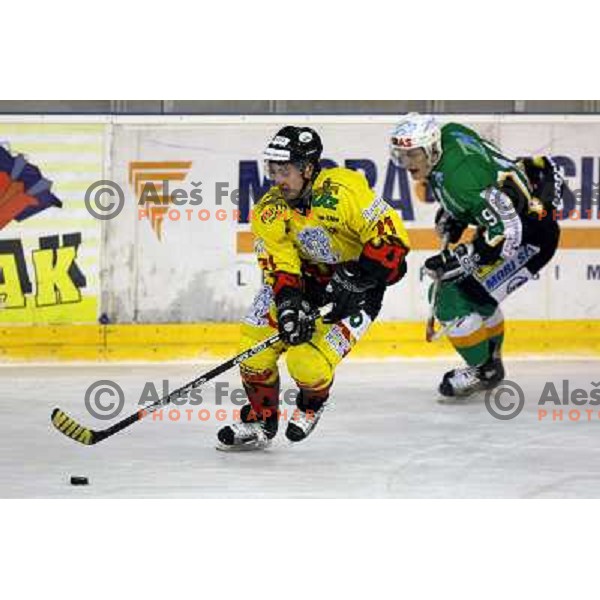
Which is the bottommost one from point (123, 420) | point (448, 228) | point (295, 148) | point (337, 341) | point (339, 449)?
point (339, 449)

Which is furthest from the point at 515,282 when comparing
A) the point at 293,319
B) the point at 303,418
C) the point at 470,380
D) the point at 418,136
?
the point at 293,319

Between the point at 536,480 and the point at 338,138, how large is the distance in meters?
3.14

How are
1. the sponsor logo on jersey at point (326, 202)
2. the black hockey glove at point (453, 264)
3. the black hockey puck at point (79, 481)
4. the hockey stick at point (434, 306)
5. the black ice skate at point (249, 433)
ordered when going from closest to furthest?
the black hockey puck at point (79, 481)
the sponsor logo on jersey at point (326, 202)
the black ice skate at point (249, 433)
the black hockey glove at point (453, 264)
the hockey stick at point (434, 306)

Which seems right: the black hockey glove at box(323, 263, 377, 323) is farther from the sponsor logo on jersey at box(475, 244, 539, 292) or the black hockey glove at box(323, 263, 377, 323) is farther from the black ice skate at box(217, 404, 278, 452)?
the sponsor logo on jersey at box(475, 244, 539, 292)

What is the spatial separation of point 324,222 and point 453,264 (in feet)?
4.21

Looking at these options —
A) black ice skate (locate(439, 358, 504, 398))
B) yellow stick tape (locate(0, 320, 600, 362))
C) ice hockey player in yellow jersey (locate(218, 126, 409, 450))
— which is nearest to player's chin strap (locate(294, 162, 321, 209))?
ice hockey player in yellow jersey (locate(218, 126, 409, 450))

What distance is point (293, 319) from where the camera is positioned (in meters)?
5.51

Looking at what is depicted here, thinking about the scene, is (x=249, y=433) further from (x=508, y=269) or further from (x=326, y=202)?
(x=508, y=269)

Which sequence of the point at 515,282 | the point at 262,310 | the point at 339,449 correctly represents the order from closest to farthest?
the point at 262,310, the point at 339,449, the point at 515,282

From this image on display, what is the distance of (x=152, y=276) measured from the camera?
26.7ft

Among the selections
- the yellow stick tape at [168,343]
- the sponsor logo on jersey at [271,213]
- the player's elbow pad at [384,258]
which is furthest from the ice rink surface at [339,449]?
the sponsor logo on jersey at [271,213]

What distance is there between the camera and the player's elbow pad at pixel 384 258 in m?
5.64

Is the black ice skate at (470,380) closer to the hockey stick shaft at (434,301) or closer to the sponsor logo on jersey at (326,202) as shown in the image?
the hockey stick shaft at (434,301)

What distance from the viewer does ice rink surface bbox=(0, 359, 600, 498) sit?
5320 millimetres
